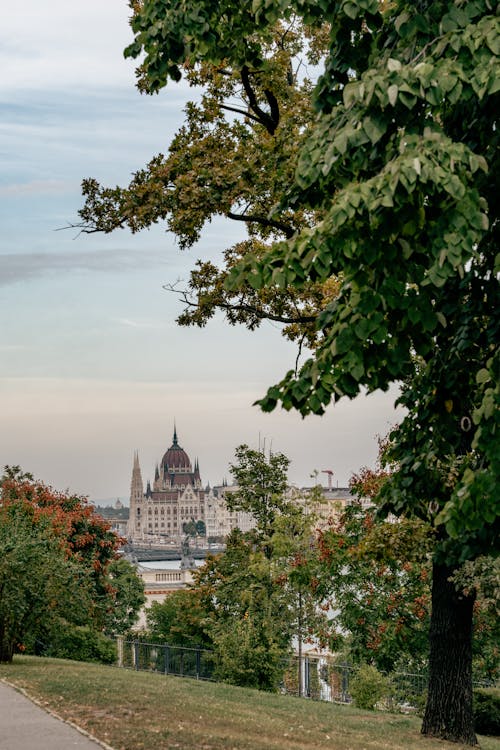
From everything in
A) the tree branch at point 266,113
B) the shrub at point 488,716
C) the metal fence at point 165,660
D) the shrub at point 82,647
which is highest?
the tree branch at point 266,113

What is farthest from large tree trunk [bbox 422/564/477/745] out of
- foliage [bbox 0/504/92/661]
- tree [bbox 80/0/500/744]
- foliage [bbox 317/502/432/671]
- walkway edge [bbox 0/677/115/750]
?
foliage [bbox 0/504/92/661]

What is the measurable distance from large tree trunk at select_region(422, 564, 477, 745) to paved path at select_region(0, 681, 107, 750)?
621cm

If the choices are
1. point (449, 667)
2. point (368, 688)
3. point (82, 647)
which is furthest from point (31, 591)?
point (82, 647)

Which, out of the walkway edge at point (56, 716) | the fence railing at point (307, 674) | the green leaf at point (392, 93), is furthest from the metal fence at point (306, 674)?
the green leaf at point (392, 93)

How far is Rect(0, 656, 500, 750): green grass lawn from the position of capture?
10391mm

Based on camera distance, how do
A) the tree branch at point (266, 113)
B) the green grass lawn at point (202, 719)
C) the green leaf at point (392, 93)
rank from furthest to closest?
the tree branch at point (266, 113) < the green grass lawn at point (202, 719) < the green leaf at point (392, 93)

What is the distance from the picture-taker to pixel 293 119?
14.4 metres

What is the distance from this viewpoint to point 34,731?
35.2ft

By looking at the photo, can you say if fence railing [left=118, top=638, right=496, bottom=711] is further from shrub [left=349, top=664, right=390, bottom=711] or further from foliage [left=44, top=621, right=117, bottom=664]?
foliage [left=44, top=621, right=117, bottom=664]

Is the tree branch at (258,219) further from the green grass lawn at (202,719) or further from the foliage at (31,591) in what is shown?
the foliage at (31,591)

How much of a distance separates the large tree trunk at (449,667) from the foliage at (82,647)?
2072cm

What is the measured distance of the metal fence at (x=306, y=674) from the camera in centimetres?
2659

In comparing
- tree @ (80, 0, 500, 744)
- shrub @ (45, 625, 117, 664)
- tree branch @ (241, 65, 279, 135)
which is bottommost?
shrub @ (45, 625, 117, 664)

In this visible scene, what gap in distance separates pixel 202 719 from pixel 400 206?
8.41 m
